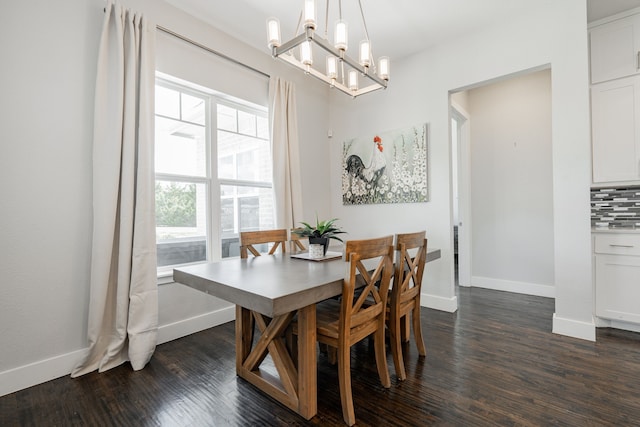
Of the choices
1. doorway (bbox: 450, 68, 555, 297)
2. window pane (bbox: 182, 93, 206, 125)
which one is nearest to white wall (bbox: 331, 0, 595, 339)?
doorway (bbox: 450, 68, 555, 297)

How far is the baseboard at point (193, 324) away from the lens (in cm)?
259

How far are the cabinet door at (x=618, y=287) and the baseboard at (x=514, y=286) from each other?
2.64 ft

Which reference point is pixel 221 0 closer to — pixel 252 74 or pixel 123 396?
pixel 252 74

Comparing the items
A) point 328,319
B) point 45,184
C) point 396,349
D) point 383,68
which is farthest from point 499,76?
point 45,184

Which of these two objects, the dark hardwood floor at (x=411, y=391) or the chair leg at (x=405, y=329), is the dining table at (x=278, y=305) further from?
the chair leg at (x=405, y=329)

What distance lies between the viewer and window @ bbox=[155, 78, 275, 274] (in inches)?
108

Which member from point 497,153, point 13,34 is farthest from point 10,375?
point 497,153

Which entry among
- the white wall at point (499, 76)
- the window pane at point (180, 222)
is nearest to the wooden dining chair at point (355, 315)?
the window pane at point (180, 222)

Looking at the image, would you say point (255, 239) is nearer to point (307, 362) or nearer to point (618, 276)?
point (307, 362)

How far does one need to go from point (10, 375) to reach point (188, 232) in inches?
58.1

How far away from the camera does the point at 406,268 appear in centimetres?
210

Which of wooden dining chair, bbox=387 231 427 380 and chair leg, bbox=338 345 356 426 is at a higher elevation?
wooden dining chair, bbox=387 231 427 380

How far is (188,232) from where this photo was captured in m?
2.89

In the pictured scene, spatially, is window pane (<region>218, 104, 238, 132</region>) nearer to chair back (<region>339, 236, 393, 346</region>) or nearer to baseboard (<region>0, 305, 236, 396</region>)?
baseboard (<region>0, 305, 236, 396</region>)
